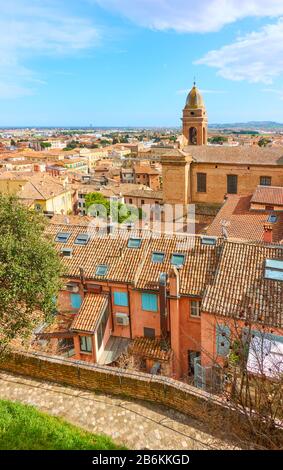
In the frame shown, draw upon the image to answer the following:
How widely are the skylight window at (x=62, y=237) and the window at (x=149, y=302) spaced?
638 centimetres

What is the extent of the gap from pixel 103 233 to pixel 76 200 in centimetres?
4934

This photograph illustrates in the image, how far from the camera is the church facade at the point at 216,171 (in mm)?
35250

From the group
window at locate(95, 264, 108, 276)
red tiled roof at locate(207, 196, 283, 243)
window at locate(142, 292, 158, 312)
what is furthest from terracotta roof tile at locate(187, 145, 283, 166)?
window at locate(142, 292, 158, 312)

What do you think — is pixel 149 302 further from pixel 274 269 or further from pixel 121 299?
pixel 274 269

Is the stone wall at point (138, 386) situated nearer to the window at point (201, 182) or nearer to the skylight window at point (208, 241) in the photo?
the skylight window at point (208, 241)

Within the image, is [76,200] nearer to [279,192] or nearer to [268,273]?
[279,192]

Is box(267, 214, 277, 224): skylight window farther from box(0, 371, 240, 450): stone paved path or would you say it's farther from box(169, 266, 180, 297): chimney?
box(0, 371, 240, 450): stone paved path

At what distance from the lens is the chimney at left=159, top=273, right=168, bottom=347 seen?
16.6 m

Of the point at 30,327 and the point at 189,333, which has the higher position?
the point at 30,327

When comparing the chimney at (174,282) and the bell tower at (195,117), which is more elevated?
the bell tower at (195,117)

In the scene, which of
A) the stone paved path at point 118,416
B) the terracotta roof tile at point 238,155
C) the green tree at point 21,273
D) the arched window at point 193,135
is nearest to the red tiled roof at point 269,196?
the terracotta roof tile at point 238,155

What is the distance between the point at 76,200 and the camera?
6831 centimetres
